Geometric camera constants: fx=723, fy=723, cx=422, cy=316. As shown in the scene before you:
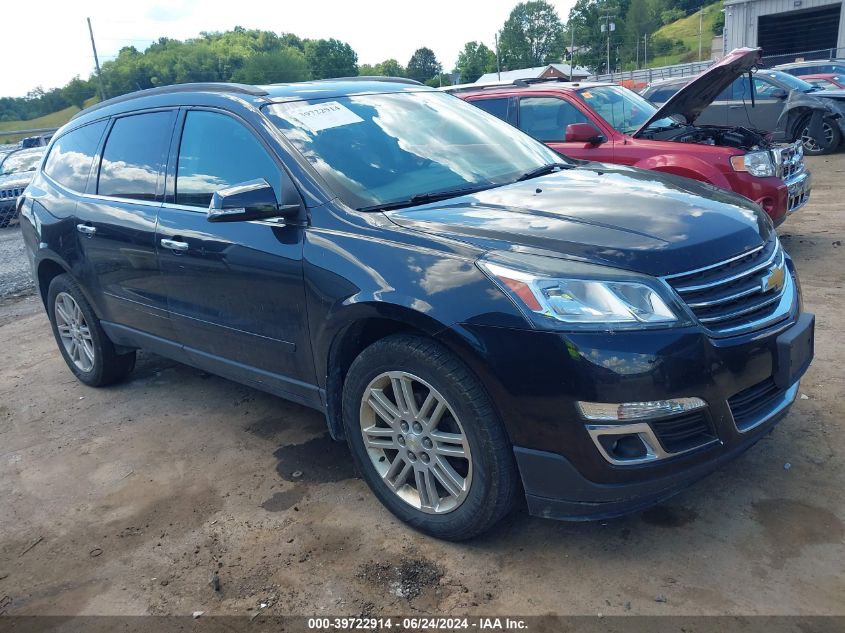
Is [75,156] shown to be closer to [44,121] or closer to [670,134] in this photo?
[670,134]

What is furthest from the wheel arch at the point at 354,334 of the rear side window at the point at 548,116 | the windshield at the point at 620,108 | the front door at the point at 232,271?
the windshield at the point at 620,108

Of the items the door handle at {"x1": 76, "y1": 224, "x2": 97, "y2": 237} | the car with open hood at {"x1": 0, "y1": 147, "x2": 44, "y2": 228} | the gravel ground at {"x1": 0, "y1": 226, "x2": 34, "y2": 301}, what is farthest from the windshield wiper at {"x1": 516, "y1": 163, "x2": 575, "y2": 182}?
the car with open hood at {"x1": 0, "y1": 147, "x2": 44, "y2": 228}

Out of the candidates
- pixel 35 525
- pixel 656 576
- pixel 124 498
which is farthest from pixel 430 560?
pixel 35 525

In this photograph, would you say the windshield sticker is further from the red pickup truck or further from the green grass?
the green grass

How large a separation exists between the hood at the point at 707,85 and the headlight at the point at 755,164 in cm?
72

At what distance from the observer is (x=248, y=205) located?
3.14 meters

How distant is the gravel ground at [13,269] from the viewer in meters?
8.78

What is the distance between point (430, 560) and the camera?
9.40 feet

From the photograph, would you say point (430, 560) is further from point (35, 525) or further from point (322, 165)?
point (35, 525)

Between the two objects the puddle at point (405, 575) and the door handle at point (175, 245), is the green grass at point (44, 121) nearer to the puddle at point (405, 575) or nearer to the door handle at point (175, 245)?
the door handle at point (175, 245)

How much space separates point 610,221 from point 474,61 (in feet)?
417

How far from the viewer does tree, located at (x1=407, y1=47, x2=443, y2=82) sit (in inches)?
4801

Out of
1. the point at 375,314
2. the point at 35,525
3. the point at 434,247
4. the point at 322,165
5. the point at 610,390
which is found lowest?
the point at 35,525

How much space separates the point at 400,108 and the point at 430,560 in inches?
92.3
